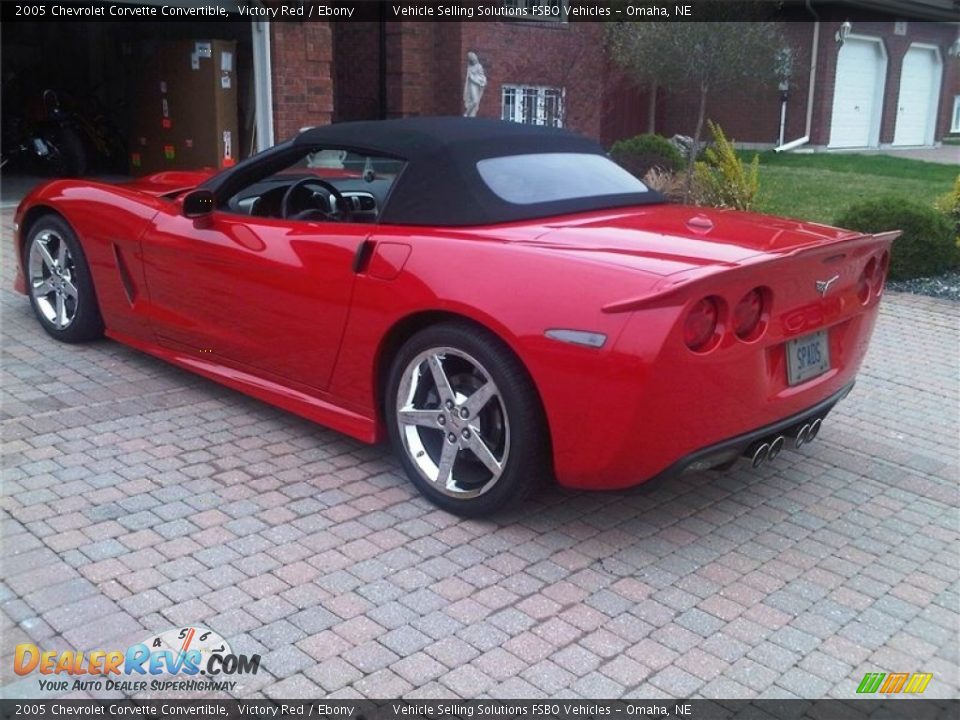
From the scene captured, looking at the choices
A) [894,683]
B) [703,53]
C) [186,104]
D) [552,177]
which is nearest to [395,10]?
[186,104]

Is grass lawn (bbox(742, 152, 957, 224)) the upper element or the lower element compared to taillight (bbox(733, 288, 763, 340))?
lower

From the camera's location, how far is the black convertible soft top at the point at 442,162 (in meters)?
3.95

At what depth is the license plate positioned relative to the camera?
3.65 metres

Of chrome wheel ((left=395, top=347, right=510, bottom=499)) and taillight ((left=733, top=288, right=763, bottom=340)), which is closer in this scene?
taillight ((left=733, top=288, right=763, bottom=340))

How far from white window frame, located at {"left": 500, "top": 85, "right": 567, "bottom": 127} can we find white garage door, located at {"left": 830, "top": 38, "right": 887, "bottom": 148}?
8.94 meters

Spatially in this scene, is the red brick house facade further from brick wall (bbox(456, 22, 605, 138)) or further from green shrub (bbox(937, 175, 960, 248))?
green shrub (bbox(937, 175, 960, 248))

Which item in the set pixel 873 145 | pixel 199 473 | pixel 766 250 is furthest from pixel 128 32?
pixel 873 145

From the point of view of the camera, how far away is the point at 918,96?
28.1 meters

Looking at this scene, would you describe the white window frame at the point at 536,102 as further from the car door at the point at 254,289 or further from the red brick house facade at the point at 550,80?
the car door at the point at 254,289

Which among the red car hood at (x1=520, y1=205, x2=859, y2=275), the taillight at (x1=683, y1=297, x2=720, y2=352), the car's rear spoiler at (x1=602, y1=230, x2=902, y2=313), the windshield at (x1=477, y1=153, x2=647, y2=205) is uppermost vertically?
the windshield at (x1=477, y1=153, x2=647, y2=205)

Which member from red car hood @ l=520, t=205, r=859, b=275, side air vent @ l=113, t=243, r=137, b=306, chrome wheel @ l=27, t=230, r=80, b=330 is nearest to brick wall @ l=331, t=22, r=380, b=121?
chrome wheel @ l=27, t=230, r=80, b=330

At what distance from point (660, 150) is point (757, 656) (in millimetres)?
12549

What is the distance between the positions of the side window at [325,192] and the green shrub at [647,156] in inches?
390

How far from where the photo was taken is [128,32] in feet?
Result: 46.4
